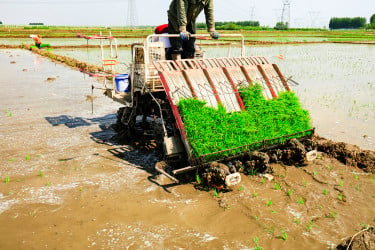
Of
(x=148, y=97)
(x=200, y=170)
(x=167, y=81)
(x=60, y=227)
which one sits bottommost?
(x=60, y=227)

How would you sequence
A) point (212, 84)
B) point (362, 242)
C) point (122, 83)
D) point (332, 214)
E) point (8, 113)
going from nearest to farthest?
point (362, 242), point (332, 214), point (212, 84), point (122, 83), point (8, 113)

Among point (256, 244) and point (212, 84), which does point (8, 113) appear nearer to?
point (212, 84)

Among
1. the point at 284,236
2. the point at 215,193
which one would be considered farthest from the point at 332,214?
the point at 215,193

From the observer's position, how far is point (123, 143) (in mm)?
6980

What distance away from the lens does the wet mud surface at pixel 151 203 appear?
368 cm

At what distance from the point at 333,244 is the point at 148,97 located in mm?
4393

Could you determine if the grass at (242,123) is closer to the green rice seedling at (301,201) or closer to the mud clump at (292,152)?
the mud clump at (292,152)

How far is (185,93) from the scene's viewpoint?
5129 mm

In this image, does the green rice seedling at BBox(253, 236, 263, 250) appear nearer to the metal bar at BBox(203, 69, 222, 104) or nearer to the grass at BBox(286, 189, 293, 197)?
the grass at BBox(286, 189, 293, 197)

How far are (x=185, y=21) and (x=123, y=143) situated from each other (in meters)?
3.12

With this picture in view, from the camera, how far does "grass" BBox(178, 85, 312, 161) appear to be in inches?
183

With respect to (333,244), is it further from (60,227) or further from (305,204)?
(60,227)

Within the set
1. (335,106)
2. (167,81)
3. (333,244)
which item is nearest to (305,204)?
(333,244)

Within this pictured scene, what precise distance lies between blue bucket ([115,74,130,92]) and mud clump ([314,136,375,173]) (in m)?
4.42
